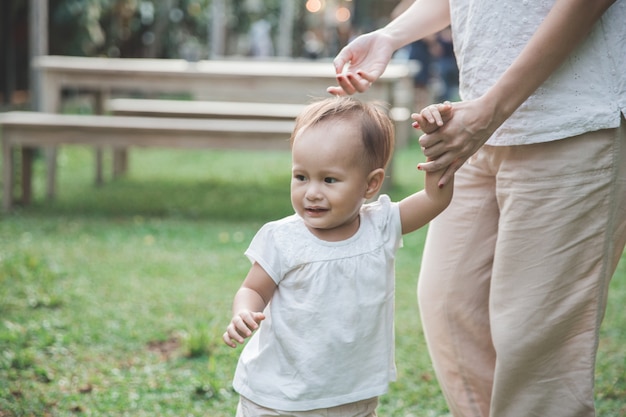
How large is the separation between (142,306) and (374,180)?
2556mm

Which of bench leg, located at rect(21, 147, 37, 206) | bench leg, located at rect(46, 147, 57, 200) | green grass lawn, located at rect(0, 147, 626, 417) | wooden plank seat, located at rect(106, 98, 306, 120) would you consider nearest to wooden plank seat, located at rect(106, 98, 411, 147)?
wooden plank seat, located at rect(106, 98, 306, 120)

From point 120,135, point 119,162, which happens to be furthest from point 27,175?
point 119,162

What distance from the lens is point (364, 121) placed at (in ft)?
6.42

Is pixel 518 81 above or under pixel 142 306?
above

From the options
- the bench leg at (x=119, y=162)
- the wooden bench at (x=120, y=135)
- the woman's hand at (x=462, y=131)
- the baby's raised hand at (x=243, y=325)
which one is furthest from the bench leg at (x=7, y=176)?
the woman's hand at (x=462, y=131)

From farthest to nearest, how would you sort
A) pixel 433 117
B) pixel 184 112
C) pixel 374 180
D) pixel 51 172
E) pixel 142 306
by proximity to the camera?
pixel 184 112 → pixel 51 172 → pixel 142 306 → pixel 374 180 → pixel 433 117

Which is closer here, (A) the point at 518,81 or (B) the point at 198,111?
(A) the point at 518,81

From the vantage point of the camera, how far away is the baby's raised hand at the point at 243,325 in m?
1.75

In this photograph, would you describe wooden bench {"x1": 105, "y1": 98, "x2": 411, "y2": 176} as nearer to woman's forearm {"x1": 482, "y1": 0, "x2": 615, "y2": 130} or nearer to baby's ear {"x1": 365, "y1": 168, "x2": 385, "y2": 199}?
baby's ear {"x1": 365, "y1": 168, "x2": 385, "y2": 199}

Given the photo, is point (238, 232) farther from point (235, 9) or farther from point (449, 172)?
point (235, 9)

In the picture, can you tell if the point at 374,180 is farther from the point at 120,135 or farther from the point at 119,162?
the point at 119,162

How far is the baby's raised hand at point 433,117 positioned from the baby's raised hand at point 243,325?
0.52 metres

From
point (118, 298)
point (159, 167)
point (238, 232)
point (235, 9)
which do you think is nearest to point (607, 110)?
point (118, 298)

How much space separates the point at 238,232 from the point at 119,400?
9.52 feet
